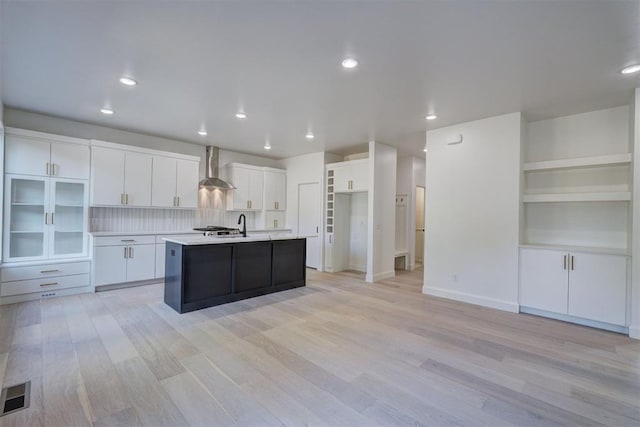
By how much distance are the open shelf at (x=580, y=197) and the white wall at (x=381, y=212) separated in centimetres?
244

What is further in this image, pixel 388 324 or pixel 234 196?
pixel 234 196

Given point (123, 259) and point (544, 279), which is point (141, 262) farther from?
point (544, 279)

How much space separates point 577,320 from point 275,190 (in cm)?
606

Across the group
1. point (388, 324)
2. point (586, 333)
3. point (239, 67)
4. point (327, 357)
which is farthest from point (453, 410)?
point (239, 67)

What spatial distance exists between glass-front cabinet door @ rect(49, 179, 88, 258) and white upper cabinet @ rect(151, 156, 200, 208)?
1.05 m

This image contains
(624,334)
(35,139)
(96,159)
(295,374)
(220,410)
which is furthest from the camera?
(96,159)

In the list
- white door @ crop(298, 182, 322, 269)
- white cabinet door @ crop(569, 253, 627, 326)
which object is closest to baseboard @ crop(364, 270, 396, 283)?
white door @ crop(298, 182, 322, 269)

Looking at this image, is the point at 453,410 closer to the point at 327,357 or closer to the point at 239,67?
the point at 327,357

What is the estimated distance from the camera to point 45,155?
4.39 m

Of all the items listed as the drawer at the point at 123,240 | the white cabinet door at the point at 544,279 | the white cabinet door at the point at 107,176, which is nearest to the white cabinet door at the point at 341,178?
the white cabinet door at the point at 544,279

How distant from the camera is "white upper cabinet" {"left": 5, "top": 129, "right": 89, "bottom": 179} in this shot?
4145 mm

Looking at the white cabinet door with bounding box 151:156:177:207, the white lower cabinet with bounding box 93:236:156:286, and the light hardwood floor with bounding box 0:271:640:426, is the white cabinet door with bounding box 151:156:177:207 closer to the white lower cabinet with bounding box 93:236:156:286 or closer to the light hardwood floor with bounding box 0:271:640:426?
the white lower cabinet with bounding box 93:236:156:286

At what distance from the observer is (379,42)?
243 cm

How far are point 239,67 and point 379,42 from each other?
1395 mm
